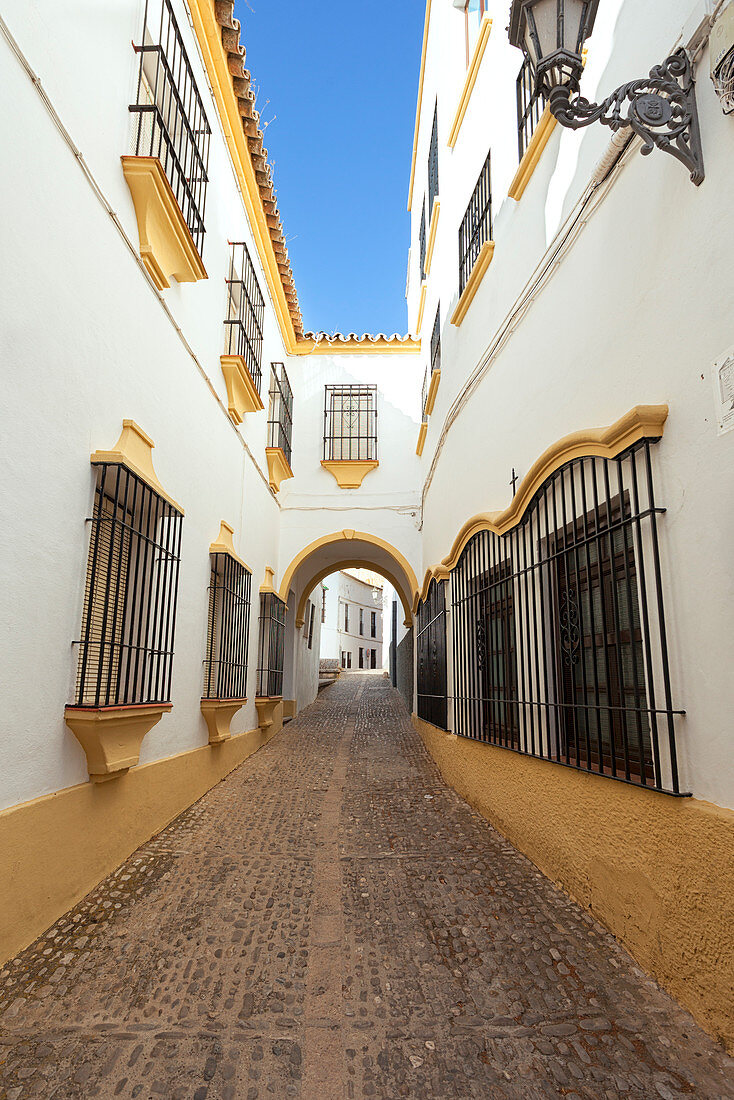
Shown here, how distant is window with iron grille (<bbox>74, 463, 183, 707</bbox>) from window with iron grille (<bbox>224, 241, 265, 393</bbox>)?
2938mm

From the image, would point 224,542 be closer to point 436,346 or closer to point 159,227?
point 159,227

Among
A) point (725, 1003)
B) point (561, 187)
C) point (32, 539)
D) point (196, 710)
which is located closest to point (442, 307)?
point (561, 187)

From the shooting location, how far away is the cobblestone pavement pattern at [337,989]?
6.91 feet

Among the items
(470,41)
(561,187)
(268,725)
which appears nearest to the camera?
(561,187)

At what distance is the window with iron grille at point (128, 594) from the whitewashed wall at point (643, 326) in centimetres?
253

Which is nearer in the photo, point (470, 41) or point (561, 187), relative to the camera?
point (561, 187)

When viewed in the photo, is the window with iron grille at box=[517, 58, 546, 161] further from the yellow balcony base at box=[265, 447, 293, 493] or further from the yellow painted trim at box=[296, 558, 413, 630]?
the yellow painted trim at box=[296, 558, 413, 630]

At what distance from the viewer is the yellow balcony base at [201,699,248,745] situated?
5787mm

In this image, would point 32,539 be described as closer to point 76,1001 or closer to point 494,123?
point 76,1001

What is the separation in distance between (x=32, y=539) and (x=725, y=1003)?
3.16 m

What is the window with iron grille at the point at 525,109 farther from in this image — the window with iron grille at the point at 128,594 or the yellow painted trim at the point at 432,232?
the yellow painted trim at the point at 432,232

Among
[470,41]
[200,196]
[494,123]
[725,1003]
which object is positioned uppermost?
[470,41]

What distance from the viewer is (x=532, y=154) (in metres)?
4.37

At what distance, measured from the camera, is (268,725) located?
28.6 feet
